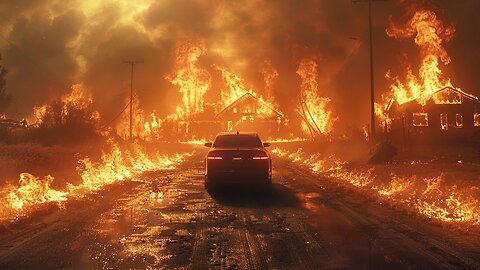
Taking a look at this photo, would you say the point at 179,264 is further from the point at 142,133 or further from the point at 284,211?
the point at 142,133

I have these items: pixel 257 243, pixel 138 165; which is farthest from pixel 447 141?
pixel 257 243

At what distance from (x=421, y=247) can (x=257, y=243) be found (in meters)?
2.53

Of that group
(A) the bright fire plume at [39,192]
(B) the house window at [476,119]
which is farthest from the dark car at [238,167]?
(B) the house window at [476,119]

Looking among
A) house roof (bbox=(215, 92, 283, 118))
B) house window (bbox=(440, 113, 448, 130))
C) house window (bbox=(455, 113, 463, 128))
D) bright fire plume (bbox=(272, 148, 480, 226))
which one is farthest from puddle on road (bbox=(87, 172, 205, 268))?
house roof (bbox=(215, 92, 283, 118))

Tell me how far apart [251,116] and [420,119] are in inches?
980

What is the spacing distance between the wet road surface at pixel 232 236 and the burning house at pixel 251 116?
5224 centimetres

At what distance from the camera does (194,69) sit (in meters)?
69.9

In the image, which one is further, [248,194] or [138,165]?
[138,165]

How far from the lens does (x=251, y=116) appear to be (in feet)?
212

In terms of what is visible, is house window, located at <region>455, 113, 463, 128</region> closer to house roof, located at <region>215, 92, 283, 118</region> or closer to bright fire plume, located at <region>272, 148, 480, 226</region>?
house roof, located at <region>215, 92, 283, 118</region>

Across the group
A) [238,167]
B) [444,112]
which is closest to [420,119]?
[444,112]

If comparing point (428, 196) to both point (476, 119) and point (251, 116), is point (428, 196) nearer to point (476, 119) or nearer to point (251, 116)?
point (476, 119)

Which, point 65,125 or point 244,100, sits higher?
point 244,100

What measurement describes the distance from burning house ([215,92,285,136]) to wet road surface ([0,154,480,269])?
52240mm
